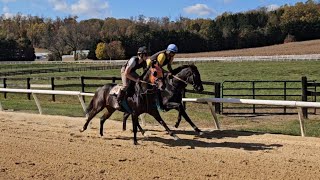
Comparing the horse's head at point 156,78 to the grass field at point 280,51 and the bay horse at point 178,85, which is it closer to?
the bay horse at point 178,85

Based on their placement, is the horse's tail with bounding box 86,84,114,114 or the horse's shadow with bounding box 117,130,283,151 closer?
the horse's shadow with bounding box 117,130,283,151

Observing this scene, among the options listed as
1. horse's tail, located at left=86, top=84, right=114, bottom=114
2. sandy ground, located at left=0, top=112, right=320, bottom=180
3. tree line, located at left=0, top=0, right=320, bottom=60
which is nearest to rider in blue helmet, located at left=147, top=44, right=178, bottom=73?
horse's tail, located at left=86, top=84, right=114, bottom=114

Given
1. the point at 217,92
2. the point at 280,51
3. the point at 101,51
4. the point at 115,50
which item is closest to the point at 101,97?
the point at 217,92

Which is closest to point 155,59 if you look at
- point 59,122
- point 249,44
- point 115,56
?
point 59,122

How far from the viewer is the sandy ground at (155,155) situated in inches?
264

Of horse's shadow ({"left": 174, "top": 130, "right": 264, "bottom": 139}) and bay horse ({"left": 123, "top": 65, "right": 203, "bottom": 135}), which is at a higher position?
bay horse ({"left": 123, "top": 65, "right": 203, "bottom": 135})

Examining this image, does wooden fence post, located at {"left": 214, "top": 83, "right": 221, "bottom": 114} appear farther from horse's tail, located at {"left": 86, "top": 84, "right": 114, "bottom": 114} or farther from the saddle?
the saddle

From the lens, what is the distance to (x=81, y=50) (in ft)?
404

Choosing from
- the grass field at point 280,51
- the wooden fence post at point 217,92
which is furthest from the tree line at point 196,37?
the wooden fence post at point 217,92

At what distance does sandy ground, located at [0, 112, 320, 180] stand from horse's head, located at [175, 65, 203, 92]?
43.8 inches

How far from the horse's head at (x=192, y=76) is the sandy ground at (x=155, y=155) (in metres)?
1.11

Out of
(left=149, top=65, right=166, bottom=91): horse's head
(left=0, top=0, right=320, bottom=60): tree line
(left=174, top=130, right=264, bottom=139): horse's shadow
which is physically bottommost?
(left=174, top=130, right=264, bottom=139): horse's shadow

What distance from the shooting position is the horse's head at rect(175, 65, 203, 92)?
10312mm

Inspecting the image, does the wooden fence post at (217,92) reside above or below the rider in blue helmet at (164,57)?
below
